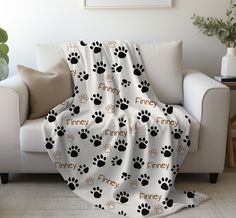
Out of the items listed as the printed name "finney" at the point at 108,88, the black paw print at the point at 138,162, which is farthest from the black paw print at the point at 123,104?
the black paw print at the point at 138,162

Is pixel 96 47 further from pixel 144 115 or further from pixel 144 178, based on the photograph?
pixel 144 178

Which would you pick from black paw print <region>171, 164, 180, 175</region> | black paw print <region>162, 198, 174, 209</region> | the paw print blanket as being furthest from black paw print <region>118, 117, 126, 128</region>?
black paw print <region>162, 198, 174, 209</region>

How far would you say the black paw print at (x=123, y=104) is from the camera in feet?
7.29

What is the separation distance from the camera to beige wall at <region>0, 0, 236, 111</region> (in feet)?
9.00

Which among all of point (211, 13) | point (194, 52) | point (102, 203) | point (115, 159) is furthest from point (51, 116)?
point (211, 13)

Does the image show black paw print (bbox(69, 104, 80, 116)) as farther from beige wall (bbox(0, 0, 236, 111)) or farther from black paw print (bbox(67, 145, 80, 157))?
beige wall (bbox(0, 0, 236, 111))

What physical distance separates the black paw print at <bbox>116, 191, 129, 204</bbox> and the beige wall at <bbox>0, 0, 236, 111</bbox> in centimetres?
136

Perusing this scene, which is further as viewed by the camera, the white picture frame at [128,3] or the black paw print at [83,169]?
the white picture frame at [128,3]

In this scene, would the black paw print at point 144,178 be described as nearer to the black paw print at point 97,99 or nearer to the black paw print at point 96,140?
the black paw print at point 96,140

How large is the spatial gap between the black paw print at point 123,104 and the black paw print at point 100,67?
248 millimetres

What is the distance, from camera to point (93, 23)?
2.77 meters

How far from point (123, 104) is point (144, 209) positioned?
0.71m

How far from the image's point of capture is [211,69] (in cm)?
289

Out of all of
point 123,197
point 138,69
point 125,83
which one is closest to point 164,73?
point 138,69
